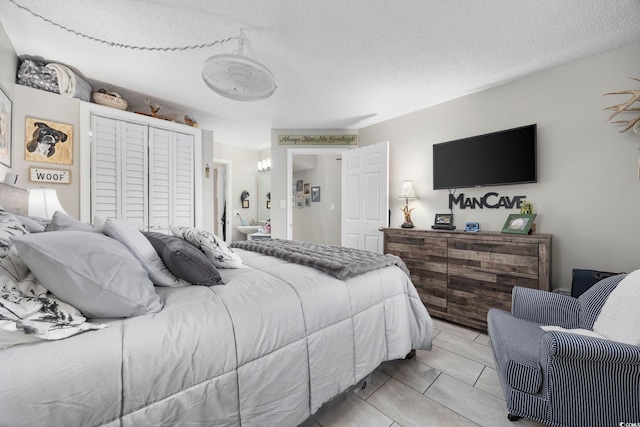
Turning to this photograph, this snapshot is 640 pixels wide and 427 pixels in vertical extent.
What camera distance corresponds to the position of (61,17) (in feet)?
6.06

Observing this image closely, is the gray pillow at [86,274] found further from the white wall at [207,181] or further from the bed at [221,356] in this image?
the white wall at [207,181]

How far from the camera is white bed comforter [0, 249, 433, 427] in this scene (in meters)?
0.67

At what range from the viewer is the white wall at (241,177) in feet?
18.0

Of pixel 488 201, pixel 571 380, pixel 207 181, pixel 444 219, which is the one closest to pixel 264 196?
pixel 207 181

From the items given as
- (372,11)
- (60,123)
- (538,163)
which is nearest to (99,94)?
(60,123)

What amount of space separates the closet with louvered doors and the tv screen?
3.40 m

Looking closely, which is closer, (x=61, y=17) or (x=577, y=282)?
(x=61, y=17)

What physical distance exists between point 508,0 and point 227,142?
15.7 ft

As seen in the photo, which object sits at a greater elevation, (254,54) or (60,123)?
(254,54)

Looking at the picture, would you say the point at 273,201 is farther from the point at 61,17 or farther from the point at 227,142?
the point at 61,17

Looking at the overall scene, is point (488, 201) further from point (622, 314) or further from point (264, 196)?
point (264, 196)

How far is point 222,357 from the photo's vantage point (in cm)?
95

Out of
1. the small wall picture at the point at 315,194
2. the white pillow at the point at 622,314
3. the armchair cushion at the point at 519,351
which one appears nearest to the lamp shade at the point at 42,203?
the armchair cushion at the point at 519,351

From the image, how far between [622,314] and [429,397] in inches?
43.1
